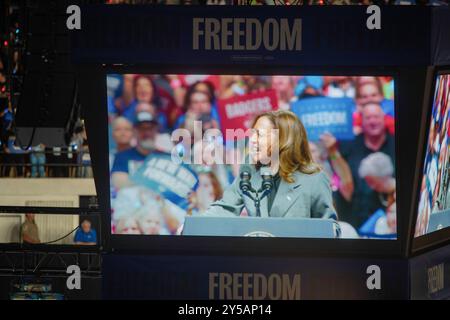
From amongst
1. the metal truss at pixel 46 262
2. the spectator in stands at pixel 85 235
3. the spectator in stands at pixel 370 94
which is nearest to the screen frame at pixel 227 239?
the spectator in stands at pixel 370 94

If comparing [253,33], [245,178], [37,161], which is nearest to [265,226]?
[245,178]

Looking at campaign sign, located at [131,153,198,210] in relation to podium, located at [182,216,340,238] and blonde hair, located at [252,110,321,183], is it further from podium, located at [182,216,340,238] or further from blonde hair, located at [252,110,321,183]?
blonde hair, located at [252,110,321,183]

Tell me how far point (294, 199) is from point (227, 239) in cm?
65

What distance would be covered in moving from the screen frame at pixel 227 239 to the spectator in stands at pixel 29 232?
569cm

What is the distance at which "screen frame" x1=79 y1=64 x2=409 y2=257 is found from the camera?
27.4 ft

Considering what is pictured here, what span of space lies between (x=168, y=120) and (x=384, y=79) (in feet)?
5.84

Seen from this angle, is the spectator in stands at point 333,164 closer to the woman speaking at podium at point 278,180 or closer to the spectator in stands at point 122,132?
the woman speaking at podium at point 278,180

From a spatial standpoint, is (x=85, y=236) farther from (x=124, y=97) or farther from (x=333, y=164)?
(x=333, y=164)

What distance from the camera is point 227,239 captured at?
8617 mm

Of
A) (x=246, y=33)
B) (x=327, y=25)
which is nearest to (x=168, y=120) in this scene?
(x=246, y=33)

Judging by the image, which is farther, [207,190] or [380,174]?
[207,190]

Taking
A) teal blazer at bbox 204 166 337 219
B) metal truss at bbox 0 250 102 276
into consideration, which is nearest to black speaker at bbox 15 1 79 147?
metal truss at bbox 0 250 102 276

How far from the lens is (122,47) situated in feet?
27.4

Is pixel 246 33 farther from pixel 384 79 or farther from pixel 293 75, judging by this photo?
pixel 384 79
